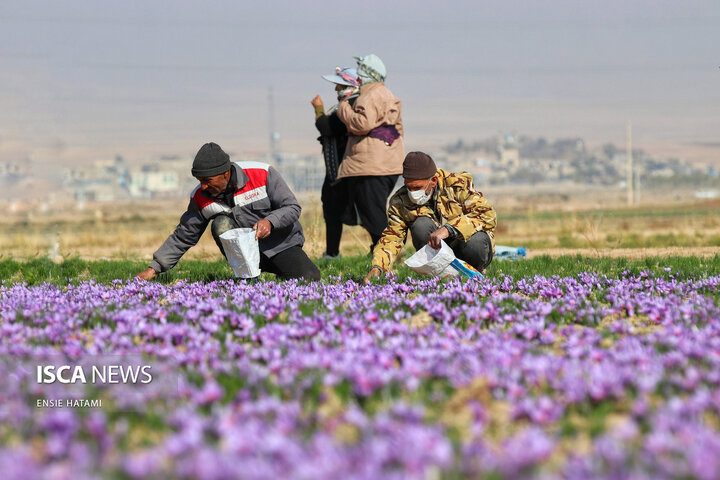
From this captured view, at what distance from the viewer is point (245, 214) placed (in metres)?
7.45

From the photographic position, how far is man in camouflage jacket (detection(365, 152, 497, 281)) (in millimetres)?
6980

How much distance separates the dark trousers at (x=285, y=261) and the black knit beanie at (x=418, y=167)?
55.5 inches

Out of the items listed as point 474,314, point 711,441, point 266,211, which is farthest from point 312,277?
point 711,441

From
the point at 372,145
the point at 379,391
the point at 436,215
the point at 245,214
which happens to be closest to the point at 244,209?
the point at 245,214

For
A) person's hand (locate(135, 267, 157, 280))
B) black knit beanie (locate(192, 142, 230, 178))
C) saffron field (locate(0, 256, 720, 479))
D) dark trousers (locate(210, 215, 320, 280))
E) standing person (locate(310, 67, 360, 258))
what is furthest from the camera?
standing person (locate(310, 67, 360, 258))

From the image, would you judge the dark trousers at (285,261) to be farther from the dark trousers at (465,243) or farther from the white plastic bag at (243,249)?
the dark trousers at (465,243)

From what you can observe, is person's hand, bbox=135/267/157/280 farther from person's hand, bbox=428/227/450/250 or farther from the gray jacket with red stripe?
person's hand, bbox=428/227/450/250

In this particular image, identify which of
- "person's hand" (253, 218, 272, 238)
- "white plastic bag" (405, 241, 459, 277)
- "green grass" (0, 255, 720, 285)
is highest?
"person's hand" (253, 218, 272, 238)

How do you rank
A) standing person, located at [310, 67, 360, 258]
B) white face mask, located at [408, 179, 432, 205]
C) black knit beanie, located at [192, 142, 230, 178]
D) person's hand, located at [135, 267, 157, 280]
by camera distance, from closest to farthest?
black knit beanie, located at [192, 142, 230, 178] < white face mask, located at [408, 179, 432, 205] < person's hand, located at [135, 267, 157, 280] < standing person, located at [310, 67, 360, 258]

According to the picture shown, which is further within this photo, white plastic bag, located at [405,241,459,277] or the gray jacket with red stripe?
the gray jacket with red stripe

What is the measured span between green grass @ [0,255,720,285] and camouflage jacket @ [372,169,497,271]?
337 millimetres

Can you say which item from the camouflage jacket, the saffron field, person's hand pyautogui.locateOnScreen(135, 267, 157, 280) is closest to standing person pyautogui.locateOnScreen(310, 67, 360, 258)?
the camouflage jacket

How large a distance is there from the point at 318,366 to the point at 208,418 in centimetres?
78

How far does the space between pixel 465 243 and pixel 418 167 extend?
95 cm
